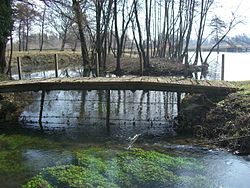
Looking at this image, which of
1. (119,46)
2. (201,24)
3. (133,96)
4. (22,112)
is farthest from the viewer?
(201,24)

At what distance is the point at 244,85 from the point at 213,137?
374 centimetres

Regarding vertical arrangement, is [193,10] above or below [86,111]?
above

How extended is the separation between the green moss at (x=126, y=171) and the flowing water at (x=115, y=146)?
24 millimetres

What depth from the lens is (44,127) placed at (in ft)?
52.8

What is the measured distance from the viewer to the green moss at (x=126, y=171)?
936 cm

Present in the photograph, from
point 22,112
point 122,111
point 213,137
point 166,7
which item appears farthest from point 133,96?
point 166,7

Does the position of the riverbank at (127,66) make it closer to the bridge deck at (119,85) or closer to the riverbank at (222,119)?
the bridge deck at (119,85)

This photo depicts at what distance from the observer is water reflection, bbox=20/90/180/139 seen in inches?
600

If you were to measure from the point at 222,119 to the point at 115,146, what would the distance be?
150 inches

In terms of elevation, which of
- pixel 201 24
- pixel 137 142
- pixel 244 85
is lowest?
pixel 137 142

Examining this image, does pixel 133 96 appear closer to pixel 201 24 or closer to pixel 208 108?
pixel 208 108

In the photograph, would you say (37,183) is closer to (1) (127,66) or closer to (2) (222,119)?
(2) (222,119)

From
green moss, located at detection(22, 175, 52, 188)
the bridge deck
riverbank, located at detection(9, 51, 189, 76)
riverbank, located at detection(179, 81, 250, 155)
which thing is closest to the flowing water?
green moss, located at detection(22, 175, 52, 188)

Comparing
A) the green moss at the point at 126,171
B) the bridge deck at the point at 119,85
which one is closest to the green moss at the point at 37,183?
the green moss at the point at 126,171
